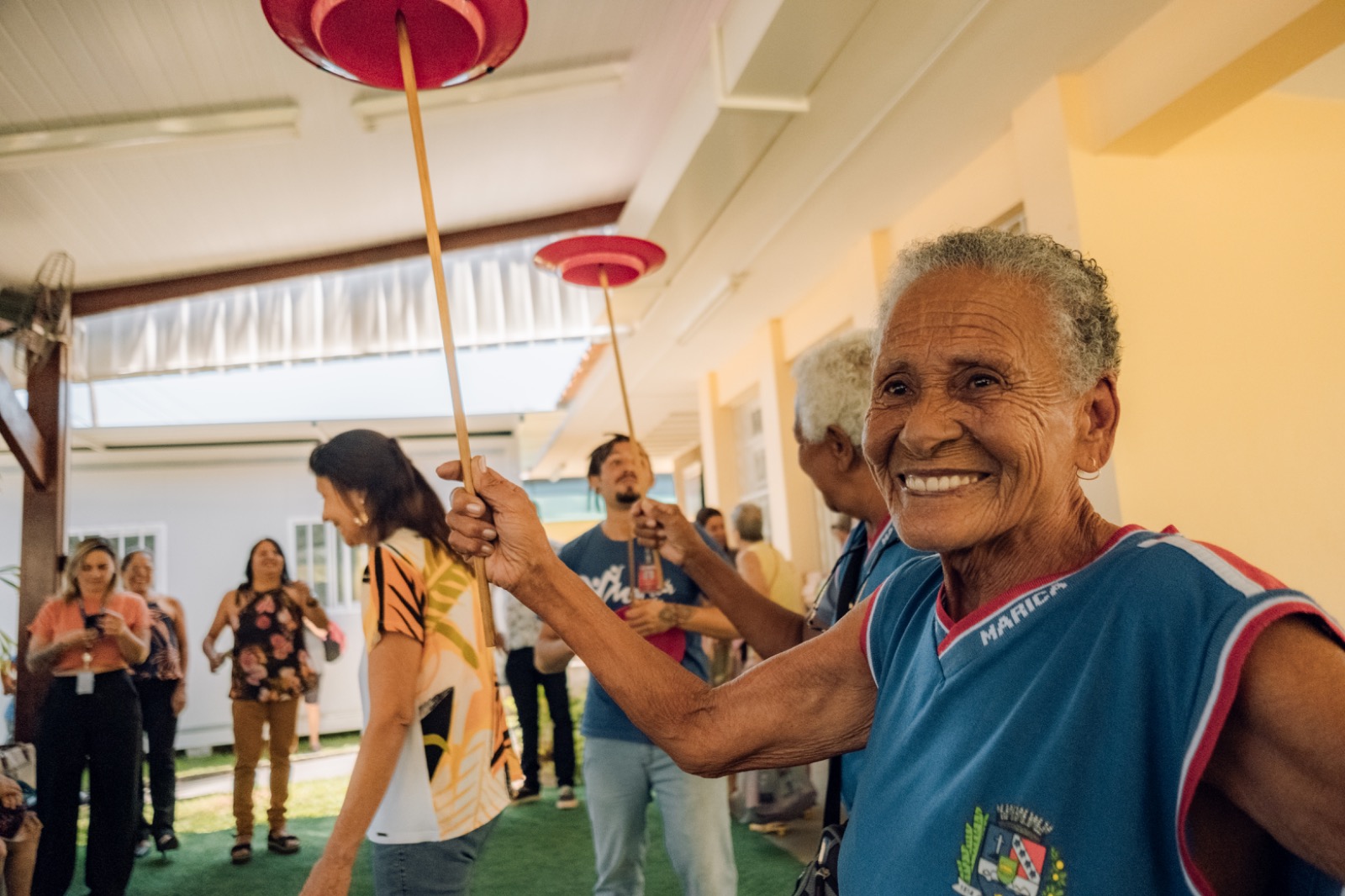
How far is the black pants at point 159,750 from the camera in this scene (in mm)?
5484

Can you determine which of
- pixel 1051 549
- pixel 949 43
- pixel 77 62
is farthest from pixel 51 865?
pixel 949 43

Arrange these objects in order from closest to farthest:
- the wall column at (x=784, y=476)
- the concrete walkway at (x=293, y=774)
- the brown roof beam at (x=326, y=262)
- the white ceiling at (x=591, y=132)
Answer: the white ceiling at (x=591, y=132) < the brown roof beam at (x=326, y=262) < the concrete walkway at (x=293, y=774) < the wall column at (x=784, y=476)

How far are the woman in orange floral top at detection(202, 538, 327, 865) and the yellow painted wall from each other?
4498mm

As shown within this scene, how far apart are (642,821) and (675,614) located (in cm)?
61

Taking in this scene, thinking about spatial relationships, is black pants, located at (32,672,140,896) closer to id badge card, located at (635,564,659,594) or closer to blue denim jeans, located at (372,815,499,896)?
id badge card, located at (635,564,659,594)

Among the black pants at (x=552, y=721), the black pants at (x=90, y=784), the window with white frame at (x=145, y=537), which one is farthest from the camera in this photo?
the window with white frame at (x=145, y=537)

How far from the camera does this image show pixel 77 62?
3.85 metres

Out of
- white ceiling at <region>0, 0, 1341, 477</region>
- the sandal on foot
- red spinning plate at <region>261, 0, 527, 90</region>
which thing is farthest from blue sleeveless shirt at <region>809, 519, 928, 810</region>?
the sandal on foot

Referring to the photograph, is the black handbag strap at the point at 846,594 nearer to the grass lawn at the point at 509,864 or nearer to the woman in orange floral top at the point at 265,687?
the grass lawn at the point at 509,864

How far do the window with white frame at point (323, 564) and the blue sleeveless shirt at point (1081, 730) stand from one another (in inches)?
411

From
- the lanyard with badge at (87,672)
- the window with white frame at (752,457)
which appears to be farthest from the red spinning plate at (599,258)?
the window with white frame at (752,457)

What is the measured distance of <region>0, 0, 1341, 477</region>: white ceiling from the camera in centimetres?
364

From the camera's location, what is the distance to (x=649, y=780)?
2801 mm

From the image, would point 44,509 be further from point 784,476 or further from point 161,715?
point 784,476
